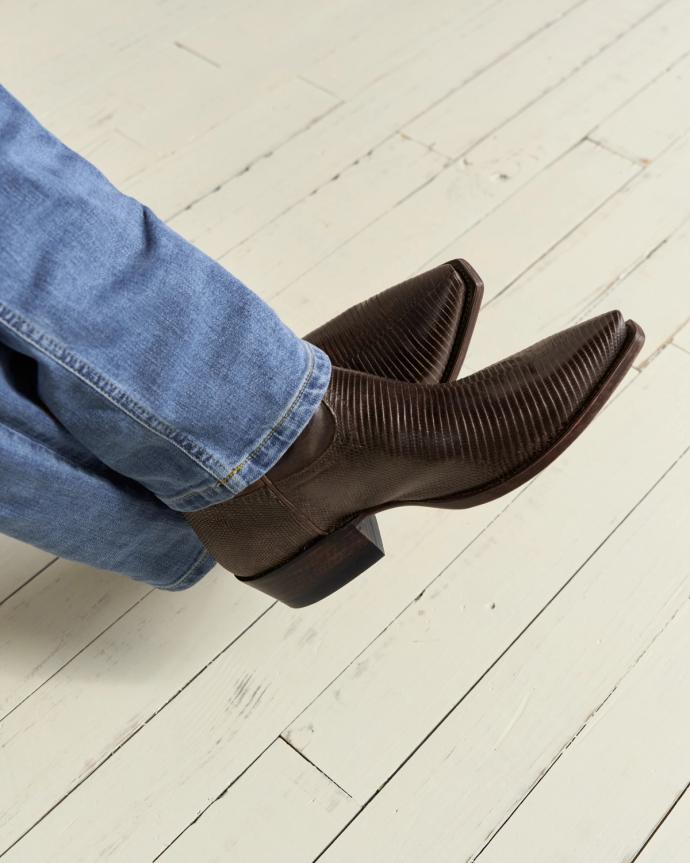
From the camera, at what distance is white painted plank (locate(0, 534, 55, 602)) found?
1.02 metres

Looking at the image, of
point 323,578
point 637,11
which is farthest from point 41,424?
point 637,11

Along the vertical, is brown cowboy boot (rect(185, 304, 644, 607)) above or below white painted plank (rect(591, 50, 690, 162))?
above

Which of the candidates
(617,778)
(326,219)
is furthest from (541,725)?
(326,219)

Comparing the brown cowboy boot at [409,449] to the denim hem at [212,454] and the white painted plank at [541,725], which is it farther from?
the white painted plank at [541,725]

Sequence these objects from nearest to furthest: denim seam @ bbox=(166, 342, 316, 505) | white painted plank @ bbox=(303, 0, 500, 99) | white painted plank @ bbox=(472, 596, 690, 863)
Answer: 1. denim seam @ bbox=(166, 342, 316, 505)
2. white painted plank @ bbox=(472, 596, 690, 863)
3. white painted plank @ bbox=(303, 0, 500, 99)

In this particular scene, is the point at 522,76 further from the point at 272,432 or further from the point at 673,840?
the point at 673,840

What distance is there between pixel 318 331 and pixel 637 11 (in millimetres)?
1221

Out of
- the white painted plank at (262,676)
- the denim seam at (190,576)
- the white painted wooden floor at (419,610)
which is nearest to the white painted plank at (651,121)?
the white painted wooden floor at (419,610)

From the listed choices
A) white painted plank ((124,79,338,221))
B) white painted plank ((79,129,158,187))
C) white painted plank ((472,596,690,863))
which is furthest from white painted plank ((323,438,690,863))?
white painted plank ((79,129,158,187))

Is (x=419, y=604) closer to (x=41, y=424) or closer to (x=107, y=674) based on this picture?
(x=107, y=674)

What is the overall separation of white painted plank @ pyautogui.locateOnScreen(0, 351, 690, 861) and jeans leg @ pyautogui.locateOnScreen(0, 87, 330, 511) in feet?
0.89

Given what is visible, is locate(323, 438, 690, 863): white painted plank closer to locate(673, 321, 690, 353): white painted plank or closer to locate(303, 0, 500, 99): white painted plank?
locate(673, 321, 690, 353): white painted plank

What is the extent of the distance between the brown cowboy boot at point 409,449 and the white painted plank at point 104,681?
0.50 feet

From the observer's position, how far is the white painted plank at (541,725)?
82 cm
